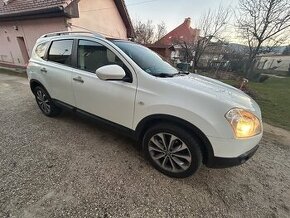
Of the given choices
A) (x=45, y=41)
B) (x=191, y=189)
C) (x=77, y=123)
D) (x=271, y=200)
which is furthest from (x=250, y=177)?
(x=45, y=41)

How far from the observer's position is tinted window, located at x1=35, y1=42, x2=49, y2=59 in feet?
12.5

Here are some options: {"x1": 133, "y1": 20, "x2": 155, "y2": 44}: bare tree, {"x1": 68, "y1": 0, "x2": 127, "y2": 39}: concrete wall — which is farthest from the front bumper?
{"x1": 133, "y1": 20, "x2": 155, "y2": 44}: bare tree

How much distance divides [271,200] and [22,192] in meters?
3.17

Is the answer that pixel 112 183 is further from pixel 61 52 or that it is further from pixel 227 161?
pixel 61 52

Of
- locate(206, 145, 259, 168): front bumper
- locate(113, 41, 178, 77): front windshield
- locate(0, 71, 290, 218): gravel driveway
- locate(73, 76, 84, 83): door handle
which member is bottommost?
locate(0, 71, 290, 218): gravel driveway

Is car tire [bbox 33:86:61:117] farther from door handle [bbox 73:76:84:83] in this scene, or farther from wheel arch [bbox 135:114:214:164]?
wheel arch [bbox 135:114:214:164]

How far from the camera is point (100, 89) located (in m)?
2.80

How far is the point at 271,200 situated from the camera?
2342mm

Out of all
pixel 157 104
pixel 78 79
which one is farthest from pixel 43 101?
pixel 157 104

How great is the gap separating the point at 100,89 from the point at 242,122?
2.03 metres

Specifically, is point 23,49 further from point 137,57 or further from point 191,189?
point 191,189

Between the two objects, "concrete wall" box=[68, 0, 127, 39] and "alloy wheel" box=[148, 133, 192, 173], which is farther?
"concrete wall" box=[68, 0, 127, 39]

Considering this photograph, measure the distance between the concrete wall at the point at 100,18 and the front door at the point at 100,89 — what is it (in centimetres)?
765

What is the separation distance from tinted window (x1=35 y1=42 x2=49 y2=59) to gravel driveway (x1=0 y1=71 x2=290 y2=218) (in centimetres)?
167
